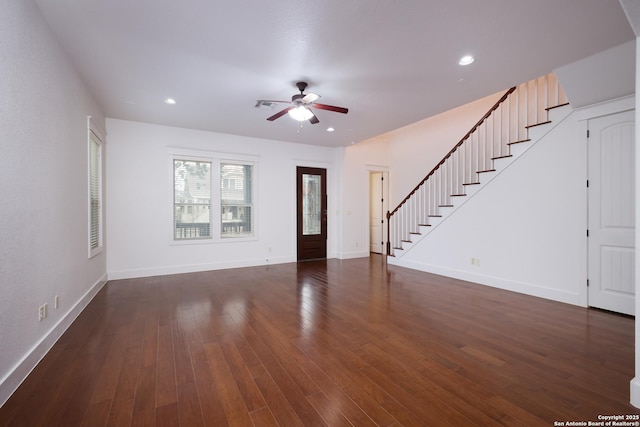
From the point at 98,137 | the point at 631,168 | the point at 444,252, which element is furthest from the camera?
the point at 444,252

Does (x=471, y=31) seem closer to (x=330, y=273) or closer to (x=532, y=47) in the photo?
(x=532, y=47)

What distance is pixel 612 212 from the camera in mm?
3516

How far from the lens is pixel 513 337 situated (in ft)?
9.25

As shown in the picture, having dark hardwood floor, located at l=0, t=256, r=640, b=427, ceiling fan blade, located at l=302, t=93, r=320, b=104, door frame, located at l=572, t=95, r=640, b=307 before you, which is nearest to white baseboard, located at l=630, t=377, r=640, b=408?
dark hardwood floor, located at l=0, t=256, r=640, b=427

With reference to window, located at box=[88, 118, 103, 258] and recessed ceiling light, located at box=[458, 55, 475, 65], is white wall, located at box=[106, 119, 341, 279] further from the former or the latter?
recessed ceiling light, located at box=[458, 55, 475, 65]

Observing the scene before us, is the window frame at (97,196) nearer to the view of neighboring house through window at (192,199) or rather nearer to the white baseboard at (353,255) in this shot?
the view of neighboring house through window at (192,199)

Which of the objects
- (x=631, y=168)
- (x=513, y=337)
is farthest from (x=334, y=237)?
(x=631, y=168)

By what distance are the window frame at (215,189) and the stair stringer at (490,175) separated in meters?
3.66

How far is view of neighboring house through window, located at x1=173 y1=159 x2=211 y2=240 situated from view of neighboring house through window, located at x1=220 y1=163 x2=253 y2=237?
33 cm

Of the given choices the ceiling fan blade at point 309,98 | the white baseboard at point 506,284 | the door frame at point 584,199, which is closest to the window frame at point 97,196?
the ceiling fan blade at point 309,98

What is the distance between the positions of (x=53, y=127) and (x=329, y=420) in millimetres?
3646

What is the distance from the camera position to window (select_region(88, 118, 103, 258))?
431 cm

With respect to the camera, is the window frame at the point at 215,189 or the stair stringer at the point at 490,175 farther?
the window frame at the point at 215,189

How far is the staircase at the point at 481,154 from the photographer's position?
14.3 ft
